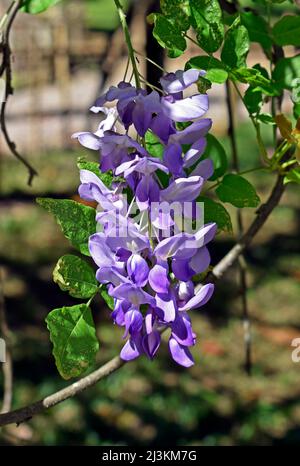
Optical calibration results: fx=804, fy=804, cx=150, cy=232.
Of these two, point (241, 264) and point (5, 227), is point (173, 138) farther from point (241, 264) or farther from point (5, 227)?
point (5, 227)

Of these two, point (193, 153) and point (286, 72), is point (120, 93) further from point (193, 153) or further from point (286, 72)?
point (286, 72)

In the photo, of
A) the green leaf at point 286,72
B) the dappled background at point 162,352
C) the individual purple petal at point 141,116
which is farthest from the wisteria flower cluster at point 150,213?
the dappled background at point 162,352

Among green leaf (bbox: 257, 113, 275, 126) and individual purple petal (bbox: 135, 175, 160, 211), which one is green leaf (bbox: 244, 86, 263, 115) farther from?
individual purple petal (bbox: 135, 175, 160, 211)

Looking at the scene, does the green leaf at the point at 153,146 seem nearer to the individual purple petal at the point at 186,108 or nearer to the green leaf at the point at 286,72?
the individual purple petal at the point at 186,108

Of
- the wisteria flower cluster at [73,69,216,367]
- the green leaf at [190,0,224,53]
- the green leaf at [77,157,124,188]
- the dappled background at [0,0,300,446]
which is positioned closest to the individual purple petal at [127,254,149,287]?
the wisteria flower cluster at [73,69,216,367]

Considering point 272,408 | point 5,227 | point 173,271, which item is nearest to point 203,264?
point 173,271

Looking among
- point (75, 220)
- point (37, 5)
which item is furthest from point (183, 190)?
point (37, 5)
